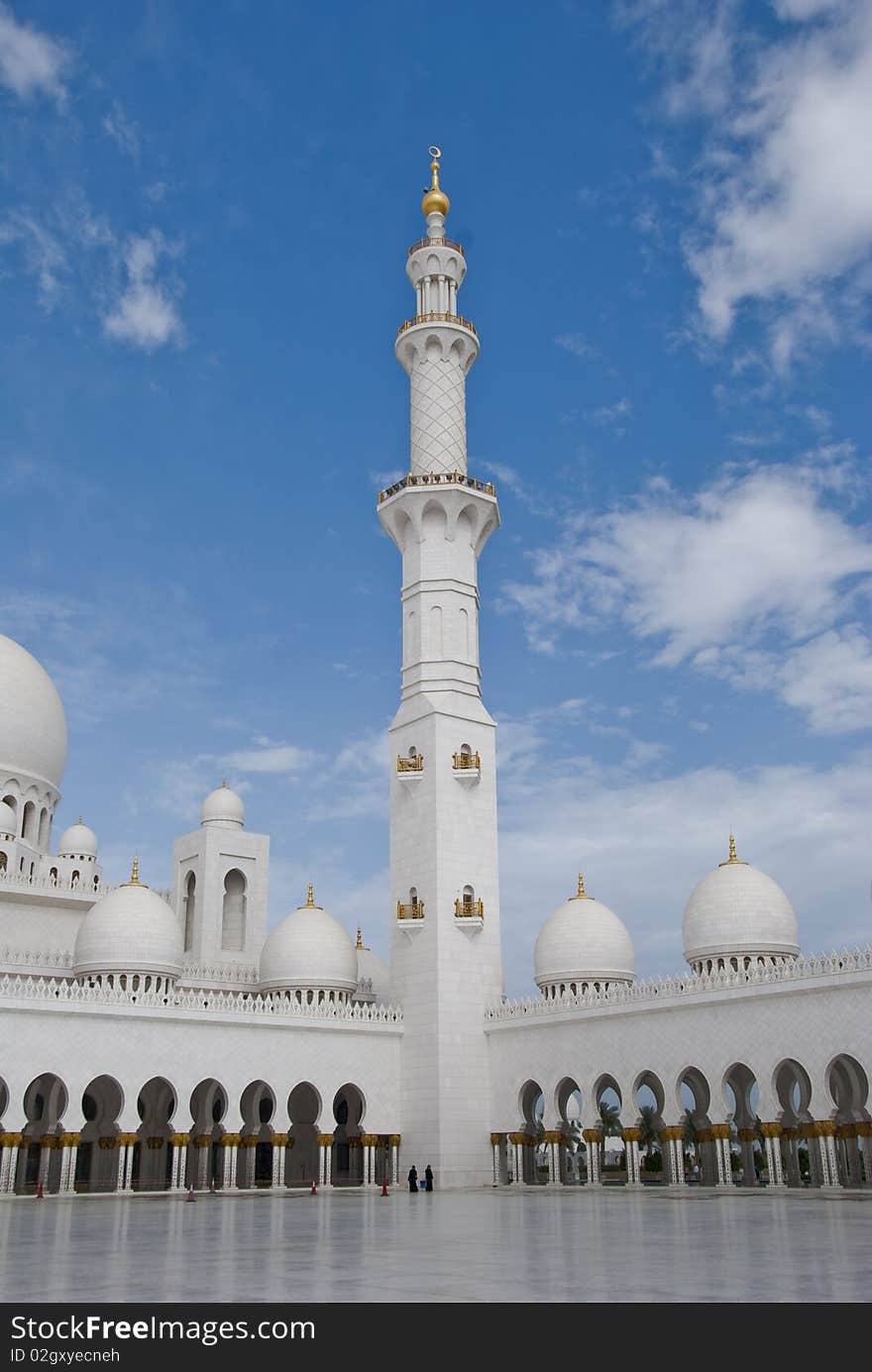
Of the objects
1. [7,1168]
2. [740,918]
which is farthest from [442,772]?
[7,1168]

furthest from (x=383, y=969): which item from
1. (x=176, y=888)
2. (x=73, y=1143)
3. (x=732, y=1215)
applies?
(x=732, y=1215)

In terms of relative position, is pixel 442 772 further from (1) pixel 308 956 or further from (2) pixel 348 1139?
(2) pixel 348 1139

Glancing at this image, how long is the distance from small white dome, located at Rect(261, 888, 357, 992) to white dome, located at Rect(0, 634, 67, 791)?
9.14 metres

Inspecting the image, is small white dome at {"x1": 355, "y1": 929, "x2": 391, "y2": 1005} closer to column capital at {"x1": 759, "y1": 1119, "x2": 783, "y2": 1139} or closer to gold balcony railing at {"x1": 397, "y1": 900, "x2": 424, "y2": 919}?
gold balcony railing at {"x1": 397, "y1": 900, "x2": 424, "y2": 919}

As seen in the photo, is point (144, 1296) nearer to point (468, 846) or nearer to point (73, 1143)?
point (73, 1143)

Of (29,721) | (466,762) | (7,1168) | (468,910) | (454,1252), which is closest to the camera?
(454,1252)

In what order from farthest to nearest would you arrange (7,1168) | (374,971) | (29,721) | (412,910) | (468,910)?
(374,971)
(29,721)
(412,910)
(468,910)
(7,1168)

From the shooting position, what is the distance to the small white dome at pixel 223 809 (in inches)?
1633

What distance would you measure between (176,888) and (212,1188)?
1303 cm

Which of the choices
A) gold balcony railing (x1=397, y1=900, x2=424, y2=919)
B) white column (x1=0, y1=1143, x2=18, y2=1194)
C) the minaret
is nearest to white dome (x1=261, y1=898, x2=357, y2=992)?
the minaret

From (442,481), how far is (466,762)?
26.3ft

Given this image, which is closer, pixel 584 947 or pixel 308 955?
pixel 584 947

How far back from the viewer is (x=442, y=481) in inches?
1419
